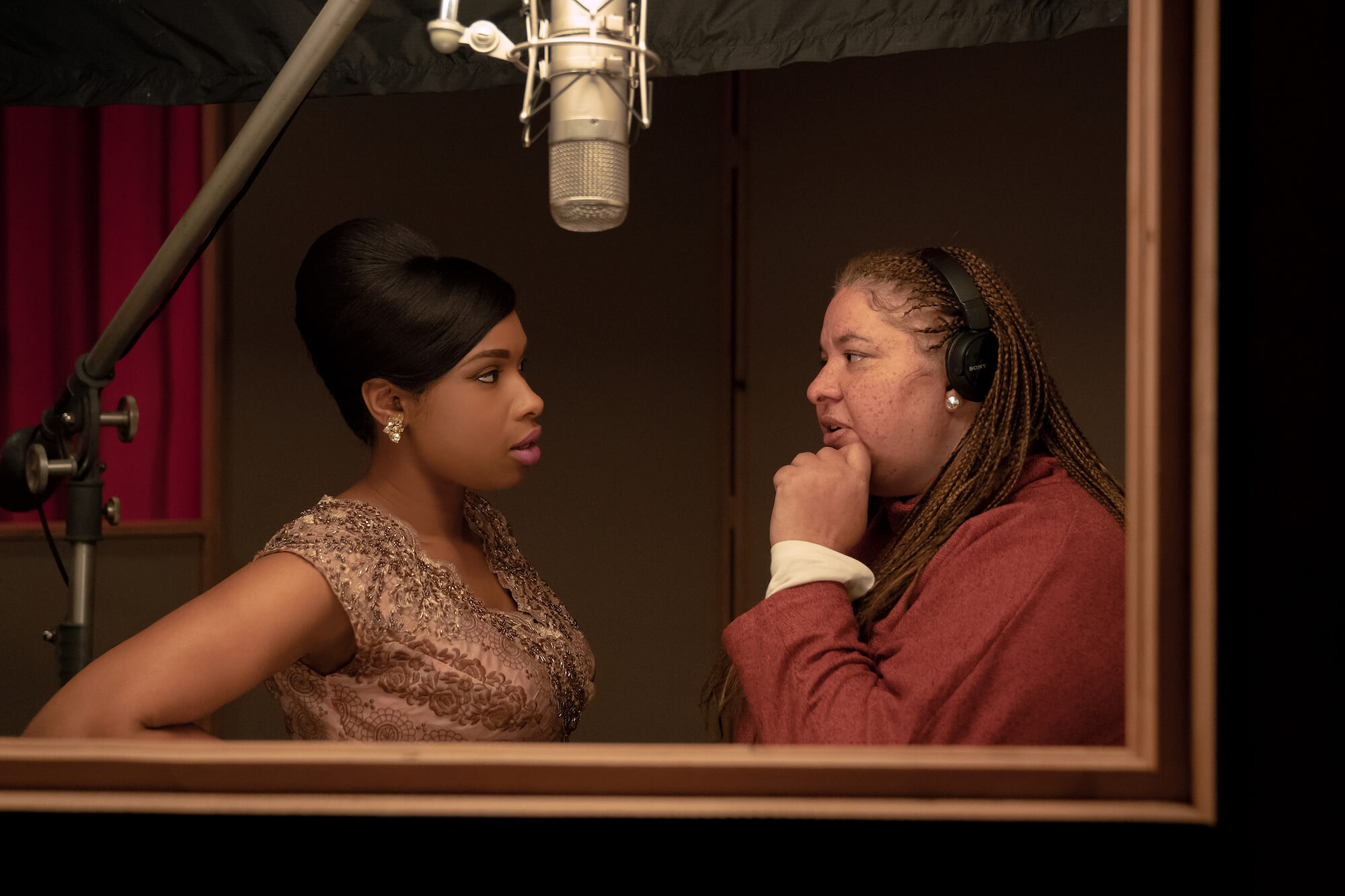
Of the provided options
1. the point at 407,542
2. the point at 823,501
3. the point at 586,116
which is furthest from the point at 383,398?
the point at 823,501

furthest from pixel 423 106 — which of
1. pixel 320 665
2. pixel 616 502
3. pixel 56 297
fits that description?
pixel 320 665

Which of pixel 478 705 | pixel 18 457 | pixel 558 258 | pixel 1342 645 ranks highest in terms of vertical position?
pixel 558 258

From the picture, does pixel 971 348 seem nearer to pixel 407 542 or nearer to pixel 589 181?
pixel 589 181

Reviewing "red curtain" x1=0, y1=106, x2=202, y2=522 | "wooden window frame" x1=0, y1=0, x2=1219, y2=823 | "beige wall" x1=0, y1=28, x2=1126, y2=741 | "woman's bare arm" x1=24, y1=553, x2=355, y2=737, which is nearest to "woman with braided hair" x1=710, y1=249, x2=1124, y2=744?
"wooden window frame" x1=0, y1=0, x2=1219, y2=823

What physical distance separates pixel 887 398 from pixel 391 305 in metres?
0.58

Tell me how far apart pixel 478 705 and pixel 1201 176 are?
87cm

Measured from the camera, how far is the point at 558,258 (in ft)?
6.02

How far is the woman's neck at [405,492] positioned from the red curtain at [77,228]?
0.65 m

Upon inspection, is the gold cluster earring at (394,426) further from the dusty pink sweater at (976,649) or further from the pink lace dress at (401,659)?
the dusty pink sweater at (976,649)

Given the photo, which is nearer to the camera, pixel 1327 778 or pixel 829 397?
pixel 1327 778

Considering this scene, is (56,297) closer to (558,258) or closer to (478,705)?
(558,258)

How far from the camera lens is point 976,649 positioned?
93 centimetres

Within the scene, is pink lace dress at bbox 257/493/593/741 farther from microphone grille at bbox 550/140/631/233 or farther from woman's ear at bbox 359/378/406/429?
microphone grille at bbox 550/140/631/233

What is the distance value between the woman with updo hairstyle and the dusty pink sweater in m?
0.32
